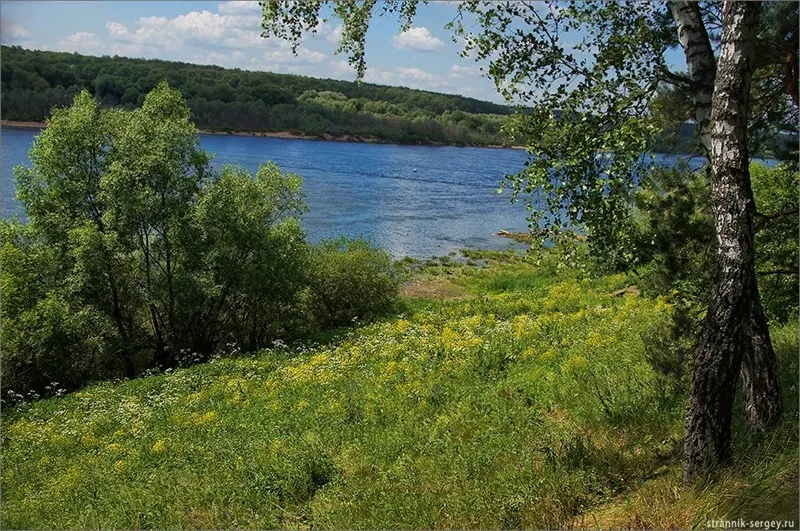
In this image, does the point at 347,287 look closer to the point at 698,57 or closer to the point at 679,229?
the point at 679,229

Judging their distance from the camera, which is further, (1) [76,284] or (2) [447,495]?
(1) [76,284]

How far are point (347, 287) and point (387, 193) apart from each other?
143ft

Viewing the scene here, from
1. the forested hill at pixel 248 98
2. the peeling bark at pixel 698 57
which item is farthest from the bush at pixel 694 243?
the forested hill at pixel 248 98

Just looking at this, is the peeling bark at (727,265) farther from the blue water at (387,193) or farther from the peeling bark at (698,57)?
the blue water at (387,193)

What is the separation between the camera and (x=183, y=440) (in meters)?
10.7

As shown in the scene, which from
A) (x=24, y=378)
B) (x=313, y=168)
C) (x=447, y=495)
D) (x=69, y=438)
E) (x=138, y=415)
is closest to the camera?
(x=447, y=495)

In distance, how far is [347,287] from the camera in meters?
28.8

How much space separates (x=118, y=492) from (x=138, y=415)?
20.8 feet

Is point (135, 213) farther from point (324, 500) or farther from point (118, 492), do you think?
point (324, 500)

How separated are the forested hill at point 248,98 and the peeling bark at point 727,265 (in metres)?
74.5

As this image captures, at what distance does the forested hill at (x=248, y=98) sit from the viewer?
8331cm

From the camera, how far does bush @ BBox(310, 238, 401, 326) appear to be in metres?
28.5

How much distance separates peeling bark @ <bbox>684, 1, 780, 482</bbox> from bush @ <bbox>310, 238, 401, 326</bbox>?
76.7 ft

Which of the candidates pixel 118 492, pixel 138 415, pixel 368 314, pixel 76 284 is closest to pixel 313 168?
pixel 368 314
